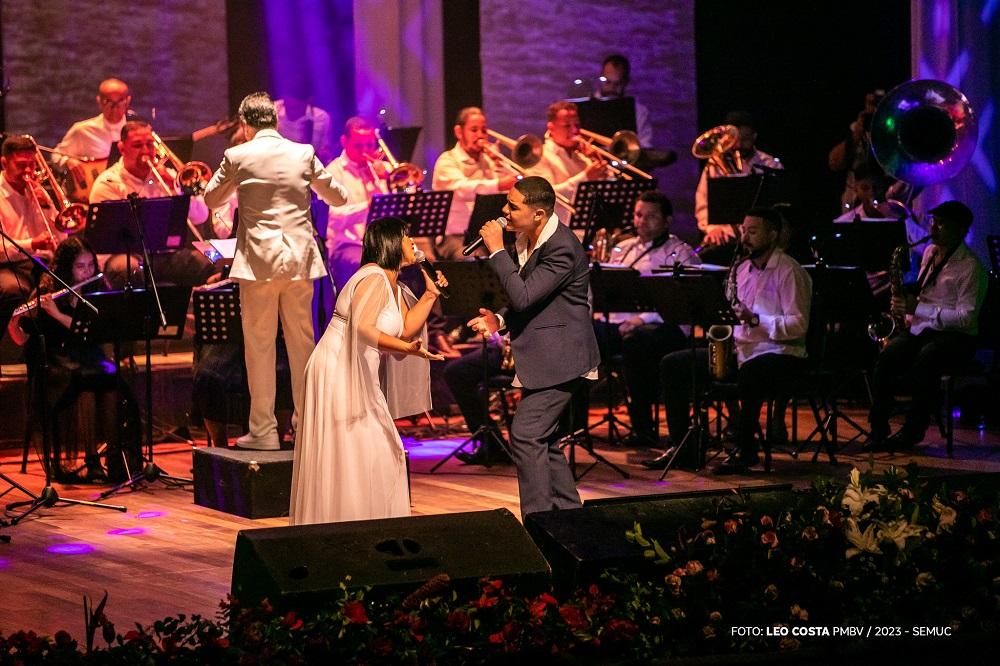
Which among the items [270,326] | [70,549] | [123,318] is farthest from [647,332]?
[70,549]

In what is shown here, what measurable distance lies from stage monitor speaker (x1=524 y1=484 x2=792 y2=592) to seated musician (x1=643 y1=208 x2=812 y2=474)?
3696 mm

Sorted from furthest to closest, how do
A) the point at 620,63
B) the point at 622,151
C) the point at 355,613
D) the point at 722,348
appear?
the point at 620,63 < the point at 622,151 < the point at 722,348 < the point at 355,613

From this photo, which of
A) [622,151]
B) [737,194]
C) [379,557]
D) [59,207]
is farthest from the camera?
[622,151]

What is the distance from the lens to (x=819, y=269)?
332 inches

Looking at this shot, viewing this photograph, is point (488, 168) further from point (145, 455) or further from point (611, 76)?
point (145, 455)

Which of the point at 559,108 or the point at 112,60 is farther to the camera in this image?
the point at 112,60

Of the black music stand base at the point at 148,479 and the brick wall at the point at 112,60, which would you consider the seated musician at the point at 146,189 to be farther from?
the black music stand base at the point at 148,479

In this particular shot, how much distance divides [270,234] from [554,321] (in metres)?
1.75

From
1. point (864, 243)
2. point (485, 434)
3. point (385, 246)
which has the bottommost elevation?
point (485, 434)

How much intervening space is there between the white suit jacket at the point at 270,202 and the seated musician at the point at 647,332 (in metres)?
2.42

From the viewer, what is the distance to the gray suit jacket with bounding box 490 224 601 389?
19.3ft

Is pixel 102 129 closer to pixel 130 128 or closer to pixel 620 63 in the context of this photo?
pixel 130 128

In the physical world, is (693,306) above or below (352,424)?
above

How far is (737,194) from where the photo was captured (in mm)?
9945
